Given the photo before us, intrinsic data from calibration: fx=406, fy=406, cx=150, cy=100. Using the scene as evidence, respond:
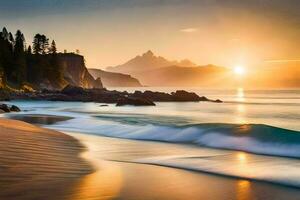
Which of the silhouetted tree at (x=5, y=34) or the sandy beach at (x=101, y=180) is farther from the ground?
the silhouetted tree at (x=5, y=34)

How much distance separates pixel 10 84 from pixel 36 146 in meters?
87.0

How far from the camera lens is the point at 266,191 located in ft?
30.0

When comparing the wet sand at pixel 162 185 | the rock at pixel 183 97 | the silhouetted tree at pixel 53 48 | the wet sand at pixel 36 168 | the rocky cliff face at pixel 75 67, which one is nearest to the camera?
the wet sand at pixel 36 168

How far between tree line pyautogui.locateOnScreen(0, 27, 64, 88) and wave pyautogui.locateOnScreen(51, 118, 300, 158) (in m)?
71.0

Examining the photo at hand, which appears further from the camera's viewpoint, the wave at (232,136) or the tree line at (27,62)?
the tree line at (27,62)

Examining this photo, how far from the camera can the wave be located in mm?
16422

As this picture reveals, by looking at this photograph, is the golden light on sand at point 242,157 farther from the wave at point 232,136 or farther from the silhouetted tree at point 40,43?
the silhouetted tree at point 40,43

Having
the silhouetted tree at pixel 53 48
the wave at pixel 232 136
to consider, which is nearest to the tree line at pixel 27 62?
the silhouetted tree at pixel 53 48

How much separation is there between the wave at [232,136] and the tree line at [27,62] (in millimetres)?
70992

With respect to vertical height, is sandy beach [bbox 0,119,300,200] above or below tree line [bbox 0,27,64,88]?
below

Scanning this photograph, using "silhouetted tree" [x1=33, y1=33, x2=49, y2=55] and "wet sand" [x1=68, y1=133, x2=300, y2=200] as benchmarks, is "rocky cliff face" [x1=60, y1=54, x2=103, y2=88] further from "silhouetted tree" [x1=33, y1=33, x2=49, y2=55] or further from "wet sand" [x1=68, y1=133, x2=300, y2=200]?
"wet sand" [x1=68, y1=133, x2=300, y2=200]

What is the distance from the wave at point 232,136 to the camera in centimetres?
1642

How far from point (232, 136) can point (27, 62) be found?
10014 cm

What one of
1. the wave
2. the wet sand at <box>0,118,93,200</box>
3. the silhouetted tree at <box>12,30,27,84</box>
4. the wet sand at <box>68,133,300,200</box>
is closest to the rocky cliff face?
the silhouetted tree at <box>12,30,27,84</box>
